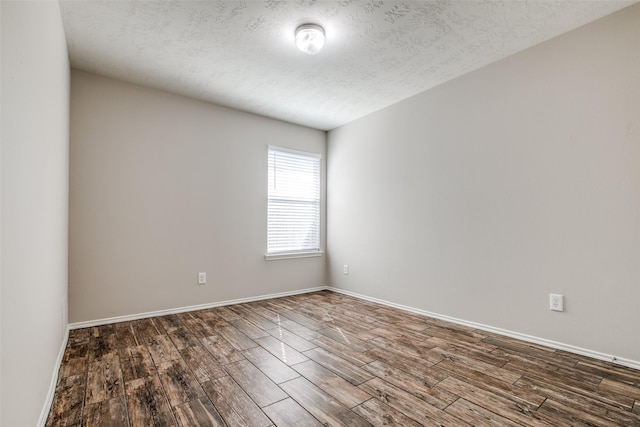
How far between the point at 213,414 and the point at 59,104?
7.46 ft

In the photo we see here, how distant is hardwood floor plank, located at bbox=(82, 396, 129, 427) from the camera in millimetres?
1529

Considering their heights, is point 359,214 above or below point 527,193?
below

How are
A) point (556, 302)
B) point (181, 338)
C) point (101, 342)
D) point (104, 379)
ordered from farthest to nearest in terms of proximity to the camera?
point (181, 338) < point (101, 342) < point (556, 302) < point (104, 379)

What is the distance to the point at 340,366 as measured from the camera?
2.13m

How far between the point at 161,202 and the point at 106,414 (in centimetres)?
217

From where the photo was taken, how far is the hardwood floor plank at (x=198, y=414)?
1.52 m

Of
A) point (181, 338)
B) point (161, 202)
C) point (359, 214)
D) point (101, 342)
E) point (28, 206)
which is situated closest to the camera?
point (28, 206)

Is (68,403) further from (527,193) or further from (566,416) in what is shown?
(527,193)

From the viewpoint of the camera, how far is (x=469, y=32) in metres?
2.36

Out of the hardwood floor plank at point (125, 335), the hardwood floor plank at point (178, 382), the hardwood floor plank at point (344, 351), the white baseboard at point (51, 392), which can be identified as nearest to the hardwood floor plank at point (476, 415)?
the hardwood floor plank at point (344, 351)

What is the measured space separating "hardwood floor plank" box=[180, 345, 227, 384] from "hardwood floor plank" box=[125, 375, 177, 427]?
231 millimetres

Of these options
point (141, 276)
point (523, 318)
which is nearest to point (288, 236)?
point (141, 276)

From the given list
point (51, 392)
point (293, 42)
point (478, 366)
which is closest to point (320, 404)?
point (478, 366)

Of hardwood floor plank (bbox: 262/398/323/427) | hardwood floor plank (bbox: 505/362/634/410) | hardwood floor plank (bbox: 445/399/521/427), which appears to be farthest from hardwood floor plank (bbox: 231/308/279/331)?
hardwood floor plank (bbox: 505/362/634/410)
